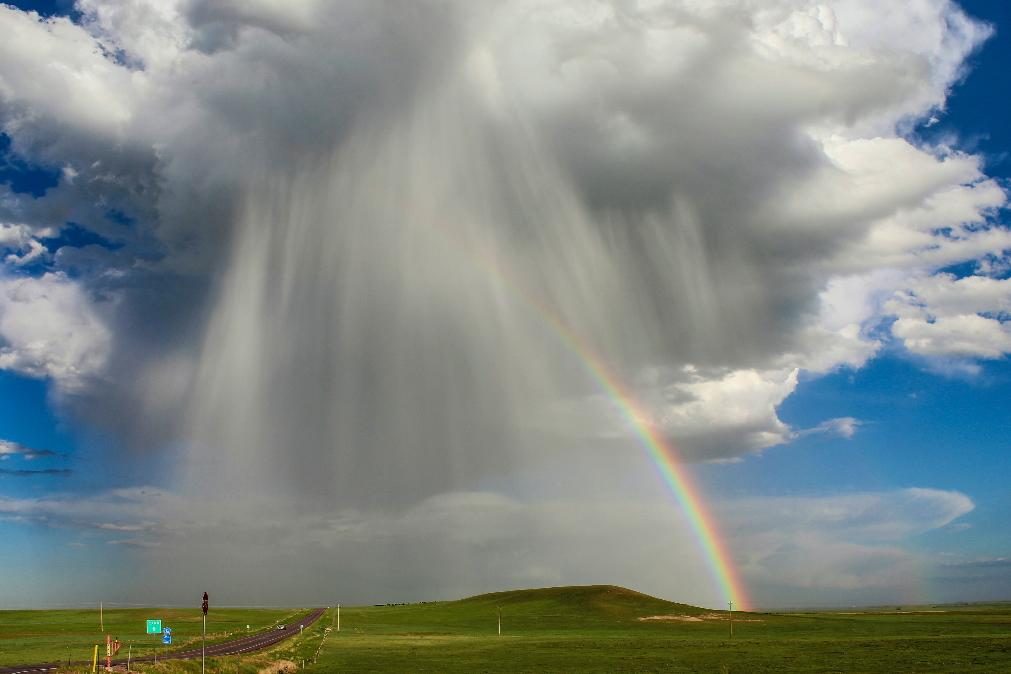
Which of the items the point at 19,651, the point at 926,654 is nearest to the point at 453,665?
the point at 926,654

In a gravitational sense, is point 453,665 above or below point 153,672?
below

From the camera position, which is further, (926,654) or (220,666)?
(926,654)

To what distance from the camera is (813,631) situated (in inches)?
7037

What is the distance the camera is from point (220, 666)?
80562mm

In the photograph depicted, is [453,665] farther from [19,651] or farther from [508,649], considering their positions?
[19,651]

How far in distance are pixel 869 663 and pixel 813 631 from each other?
9732 cm

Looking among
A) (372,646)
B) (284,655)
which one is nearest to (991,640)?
(372,646)

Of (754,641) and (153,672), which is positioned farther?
(754,641)

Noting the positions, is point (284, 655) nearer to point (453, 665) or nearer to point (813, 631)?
point (453, 665)

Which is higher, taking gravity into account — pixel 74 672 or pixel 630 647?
pixel 74 672

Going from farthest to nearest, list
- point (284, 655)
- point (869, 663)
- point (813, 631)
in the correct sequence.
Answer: point (813, 631), point (284, 655), point (869, 663)

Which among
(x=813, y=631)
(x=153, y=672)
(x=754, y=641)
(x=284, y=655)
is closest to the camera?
(x=153, y=672)

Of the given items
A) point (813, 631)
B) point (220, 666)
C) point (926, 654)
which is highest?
point (220, 666)

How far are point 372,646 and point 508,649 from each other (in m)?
23.7
